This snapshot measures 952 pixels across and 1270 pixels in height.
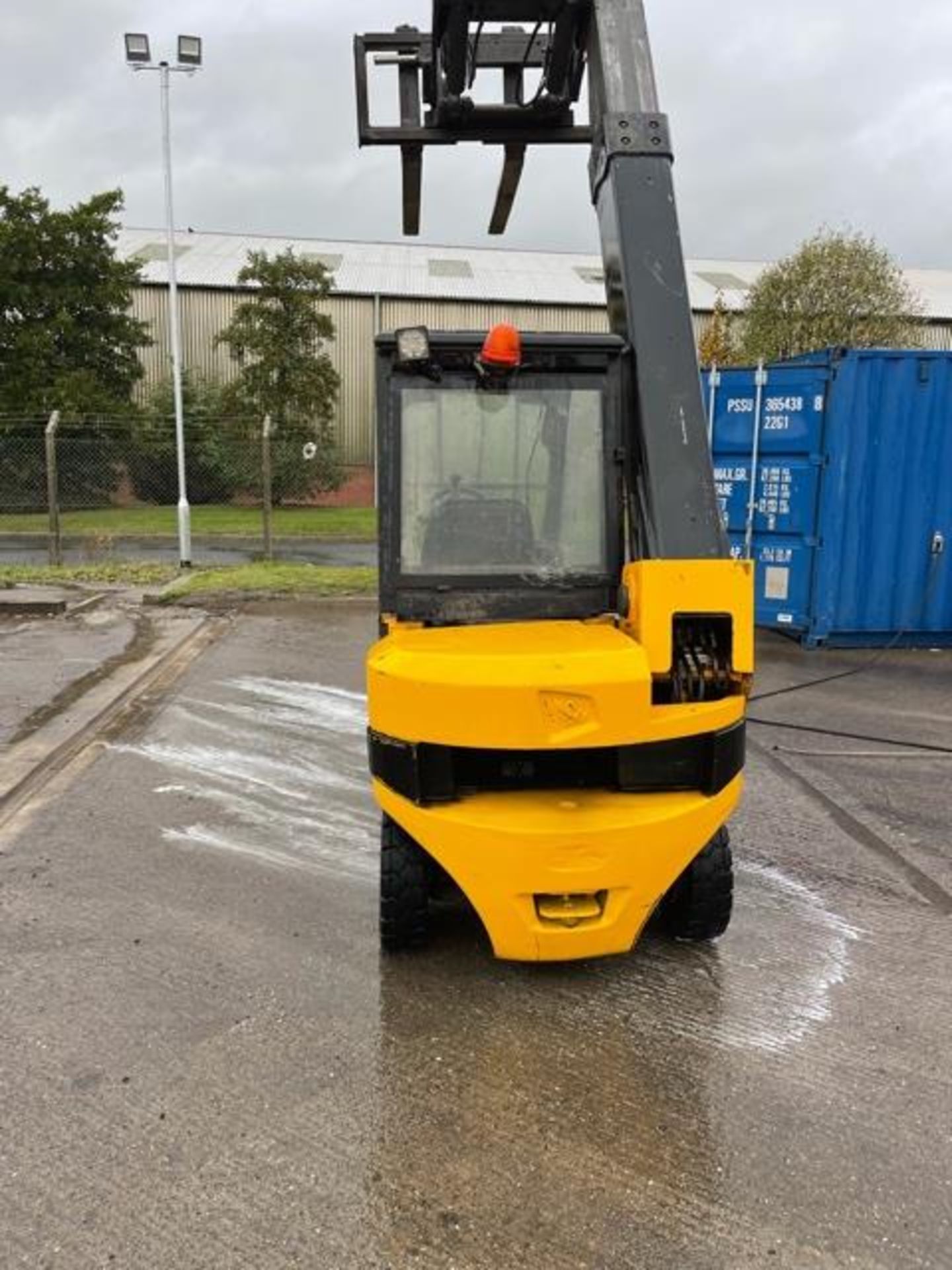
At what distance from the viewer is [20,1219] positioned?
2457 mm

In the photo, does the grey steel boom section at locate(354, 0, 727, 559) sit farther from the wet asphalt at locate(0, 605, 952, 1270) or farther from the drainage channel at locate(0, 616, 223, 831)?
the drainage channel at locate(0, 616, 223, 831)

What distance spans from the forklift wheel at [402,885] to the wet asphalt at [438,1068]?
0.16 meters

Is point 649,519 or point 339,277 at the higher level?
point 339,277

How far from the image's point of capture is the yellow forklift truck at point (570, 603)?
3178mm

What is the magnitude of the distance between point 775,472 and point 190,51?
446 inches

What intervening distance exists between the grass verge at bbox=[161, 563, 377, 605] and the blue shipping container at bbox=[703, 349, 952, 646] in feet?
17.6

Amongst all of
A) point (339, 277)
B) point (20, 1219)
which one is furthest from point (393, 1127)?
point (339, 277)

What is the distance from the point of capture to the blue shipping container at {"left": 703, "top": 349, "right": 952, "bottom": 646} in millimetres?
9438

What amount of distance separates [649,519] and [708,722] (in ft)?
2.54

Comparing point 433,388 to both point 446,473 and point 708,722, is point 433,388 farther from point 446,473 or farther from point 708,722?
point 708,722

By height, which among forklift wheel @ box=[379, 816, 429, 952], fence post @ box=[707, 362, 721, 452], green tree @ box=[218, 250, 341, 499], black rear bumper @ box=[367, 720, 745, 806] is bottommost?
forklift wheel @ box=[379, 816, 429, 952]

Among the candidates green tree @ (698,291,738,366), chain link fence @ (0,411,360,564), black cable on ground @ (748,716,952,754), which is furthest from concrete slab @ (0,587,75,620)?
green tree @ (698,291,738,366)

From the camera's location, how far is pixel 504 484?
3898mm

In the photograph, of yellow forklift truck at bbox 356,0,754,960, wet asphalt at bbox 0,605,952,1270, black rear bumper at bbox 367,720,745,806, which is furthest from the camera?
black rear bumper at bbox 367,720,745,806
